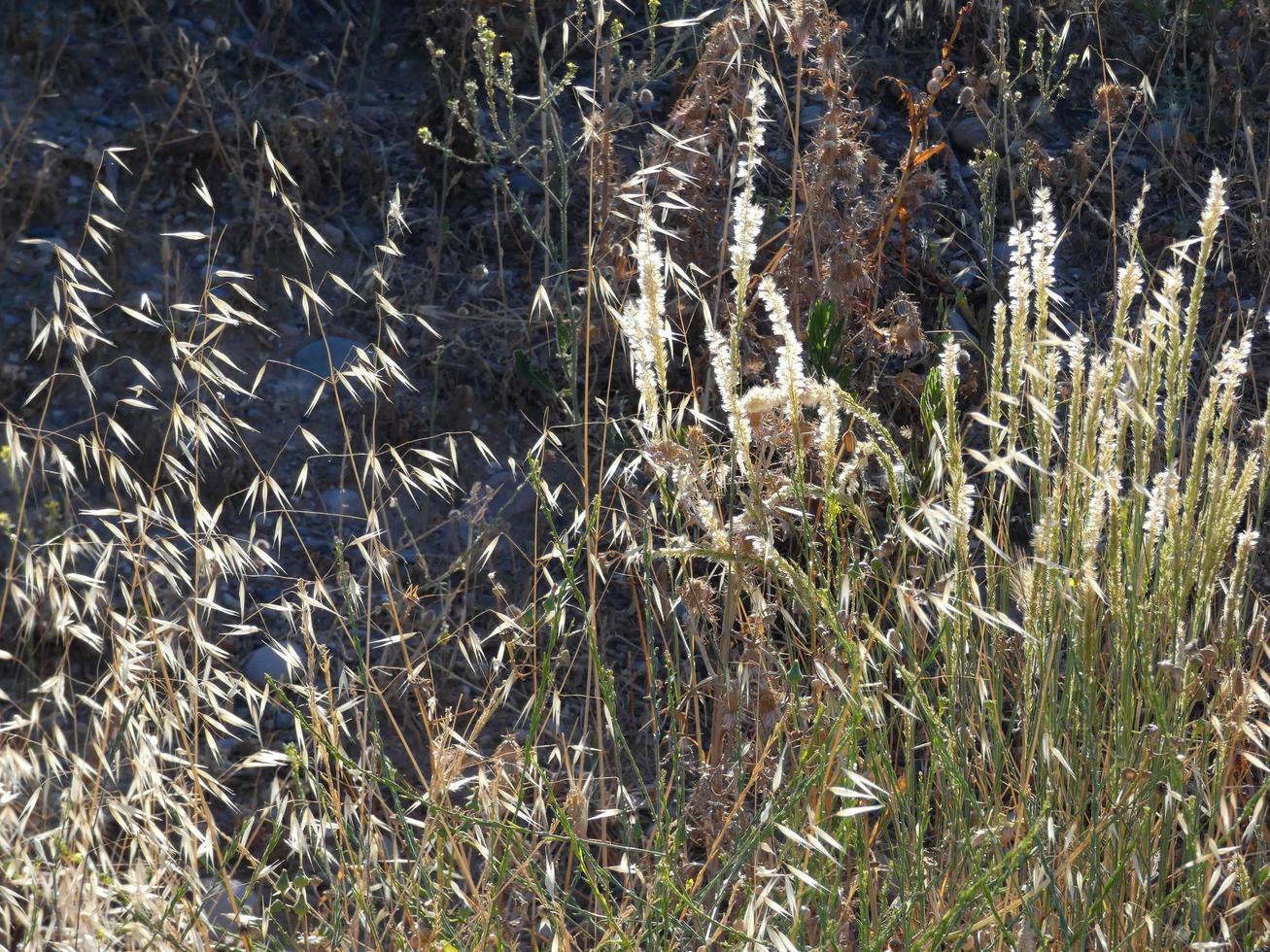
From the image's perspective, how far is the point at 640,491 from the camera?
242cm

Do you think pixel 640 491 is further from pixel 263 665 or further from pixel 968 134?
pixel 968 134

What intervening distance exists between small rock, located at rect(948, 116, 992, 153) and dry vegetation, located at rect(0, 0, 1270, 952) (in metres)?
0.02

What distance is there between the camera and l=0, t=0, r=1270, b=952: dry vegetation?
130 centimetres

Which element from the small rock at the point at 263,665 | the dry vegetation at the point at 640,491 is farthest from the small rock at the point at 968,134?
the small rock at the point at 263,665

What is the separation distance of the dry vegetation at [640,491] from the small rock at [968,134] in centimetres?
2

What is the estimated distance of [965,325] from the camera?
2.94 m

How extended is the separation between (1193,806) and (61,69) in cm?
330

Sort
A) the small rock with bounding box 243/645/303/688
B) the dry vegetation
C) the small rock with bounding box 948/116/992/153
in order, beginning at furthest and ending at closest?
the small rock with bounding box 948/116/992/153 → the small rock with bounding box 243/645/303/688 → the dry vegetation

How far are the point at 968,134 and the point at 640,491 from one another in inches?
59.1

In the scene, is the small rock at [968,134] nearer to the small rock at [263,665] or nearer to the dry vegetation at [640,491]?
the dry vegetation at [640,491]

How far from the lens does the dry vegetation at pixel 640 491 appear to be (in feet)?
4.28

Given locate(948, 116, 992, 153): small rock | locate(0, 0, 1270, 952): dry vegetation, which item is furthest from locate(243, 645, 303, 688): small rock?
locate(948, 116, 992, 153): small rock

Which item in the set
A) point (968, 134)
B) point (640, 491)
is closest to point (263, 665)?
point (640, 491)

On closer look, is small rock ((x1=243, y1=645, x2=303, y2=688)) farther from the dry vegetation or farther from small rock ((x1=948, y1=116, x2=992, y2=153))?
small rock ((x1=948, y1=116, x2=992, y2=153))
